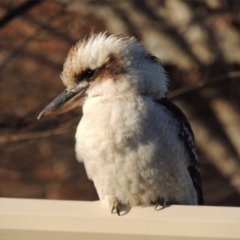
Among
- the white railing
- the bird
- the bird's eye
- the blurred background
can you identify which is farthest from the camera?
the blurred background

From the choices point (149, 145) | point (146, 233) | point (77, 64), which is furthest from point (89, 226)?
point (77, 64)

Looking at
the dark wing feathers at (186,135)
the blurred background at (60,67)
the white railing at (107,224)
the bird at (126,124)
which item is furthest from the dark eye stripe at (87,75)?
the blurred background at (60,67)

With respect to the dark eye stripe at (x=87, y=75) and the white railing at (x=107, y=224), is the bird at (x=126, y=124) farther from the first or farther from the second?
the white railing at (x=107, y=224)

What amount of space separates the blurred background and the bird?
1.36 metres

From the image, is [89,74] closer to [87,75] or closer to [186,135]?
[87,75]

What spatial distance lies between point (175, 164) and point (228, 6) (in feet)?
5.16

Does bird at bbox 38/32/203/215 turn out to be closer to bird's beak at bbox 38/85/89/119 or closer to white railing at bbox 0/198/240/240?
bird's beak at bbox 38/85/89/119

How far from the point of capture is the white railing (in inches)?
61.4

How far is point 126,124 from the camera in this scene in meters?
2.07

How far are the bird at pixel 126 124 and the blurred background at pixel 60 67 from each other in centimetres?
136

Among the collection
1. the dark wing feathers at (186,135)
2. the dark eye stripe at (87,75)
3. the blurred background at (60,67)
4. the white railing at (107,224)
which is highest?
the white railing at (107,224)

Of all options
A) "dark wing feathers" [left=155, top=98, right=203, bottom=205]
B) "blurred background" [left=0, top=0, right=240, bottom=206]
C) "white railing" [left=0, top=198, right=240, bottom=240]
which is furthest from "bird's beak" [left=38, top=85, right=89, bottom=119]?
"blurred background" [left=0, top=0, right=240, bottom=206]

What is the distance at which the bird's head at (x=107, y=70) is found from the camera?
7.16ft

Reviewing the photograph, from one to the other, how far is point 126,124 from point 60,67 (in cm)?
155
